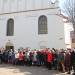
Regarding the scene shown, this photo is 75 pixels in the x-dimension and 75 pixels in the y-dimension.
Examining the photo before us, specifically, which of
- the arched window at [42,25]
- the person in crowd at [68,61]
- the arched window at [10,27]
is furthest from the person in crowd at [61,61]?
the arched window at [10,27]

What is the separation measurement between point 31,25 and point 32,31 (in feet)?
2.34

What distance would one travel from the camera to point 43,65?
1891 cm

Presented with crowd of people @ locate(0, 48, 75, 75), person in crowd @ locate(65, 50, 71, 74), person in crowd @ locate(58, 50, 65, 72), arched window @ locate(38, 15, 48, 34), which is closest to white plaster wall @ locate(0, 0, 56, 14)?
arched window @ locate(38, 15, 48, 34)

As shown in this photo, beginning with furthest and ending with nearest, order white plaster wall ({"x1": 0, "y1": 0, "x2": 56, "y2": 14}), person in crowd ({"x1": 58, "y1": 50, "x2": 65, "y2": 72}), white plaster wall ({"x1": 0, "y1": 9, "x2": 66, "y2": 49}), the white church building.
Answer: white plaster wall ({"x1": 0, "y1": 0, "x2": 56, "y2": 14}) → the white church building → white plaster wall ({"x1": 0, "y1": 9, "x2": 66, "y2": 49}) → person in crowd ({"x1": 58, "y1": 50, "x2": 65, "y2": 72})

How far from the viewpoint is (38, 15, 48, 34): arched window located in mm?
25739

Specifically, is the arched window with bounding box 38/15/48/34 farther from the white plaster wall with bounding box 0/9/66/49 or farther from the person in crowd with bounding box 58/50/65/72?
the person in crowd with bounding box 58/50/65/72

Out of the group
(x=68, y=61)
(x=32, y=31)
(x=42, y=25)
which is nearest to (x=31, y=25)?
(x=32, y=31)

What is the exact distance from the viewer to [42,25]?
25.9 metres

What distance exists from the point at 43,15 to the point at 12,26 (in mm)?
4356

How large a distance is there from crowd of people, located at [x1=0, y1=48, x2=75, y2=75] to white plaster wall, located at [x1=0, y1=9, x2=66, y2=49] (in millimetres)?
5121

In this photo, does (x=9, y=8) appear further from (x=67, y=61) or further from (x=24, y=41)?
(x=67, y=61)

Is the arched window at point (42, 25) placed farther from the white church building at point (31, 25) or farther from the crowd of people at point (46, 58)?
the crowd of people at point (46, 58)

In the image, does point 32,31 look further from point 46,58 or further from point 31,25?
point 46,58

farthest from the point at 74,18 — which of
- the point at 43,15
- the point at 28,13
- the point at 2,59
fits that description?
the point at 2,59
